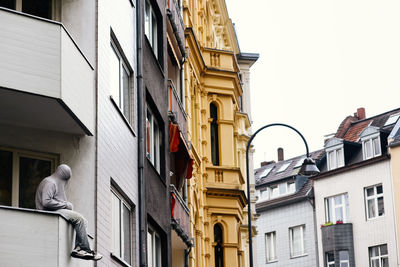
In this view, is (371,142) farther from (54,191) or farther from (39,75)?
(54,191)

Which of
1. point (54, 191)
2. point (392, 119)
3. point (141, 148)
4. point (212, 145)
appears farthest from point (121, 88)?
point (392, 119)

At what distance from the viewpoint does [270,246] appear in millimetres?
69750

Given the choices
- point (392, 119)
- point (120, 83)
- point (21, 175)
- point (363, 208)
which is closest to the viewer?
point (21, 175)

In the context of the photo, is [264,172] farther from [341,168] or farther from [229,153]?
[229,153]

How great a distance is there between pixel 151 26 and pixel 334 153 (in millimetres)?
37304

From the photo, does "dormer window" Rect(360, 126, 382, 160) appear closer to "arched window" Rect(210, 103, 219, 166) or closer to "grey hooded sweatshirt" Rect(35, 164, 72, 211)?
"arched window" Rect(210, 103, 219, 166)

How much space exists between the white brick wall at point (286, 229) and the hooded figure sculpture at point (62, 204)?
50109 millimetres

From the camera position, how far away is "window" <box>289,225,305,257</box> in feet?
220

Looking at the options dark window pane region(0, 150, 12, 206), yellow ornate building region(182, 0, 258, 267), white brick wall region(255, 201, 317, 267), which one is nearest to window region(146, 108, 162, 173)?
yellow ornate building region(182, 0, 258, 267)

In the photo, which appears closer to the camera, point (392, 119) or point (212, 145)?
point (212, 145)

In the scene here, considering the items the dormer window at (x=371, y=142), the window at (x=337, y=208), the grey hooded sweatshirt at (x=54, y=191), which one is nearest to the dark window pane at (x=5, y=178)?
the grey hooded sweatshirt at (x=54, y=191)

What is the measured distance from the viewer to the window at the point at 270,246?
69438 millimetres

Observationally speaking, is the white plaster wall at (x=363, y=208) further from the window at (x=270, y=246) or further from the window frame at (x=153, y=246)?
the window frame at (x=153, y=246)

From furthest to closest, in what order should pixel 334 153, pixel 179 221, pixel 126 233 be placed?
pixel 334 153
pixel 179 221
pixel 126 233
